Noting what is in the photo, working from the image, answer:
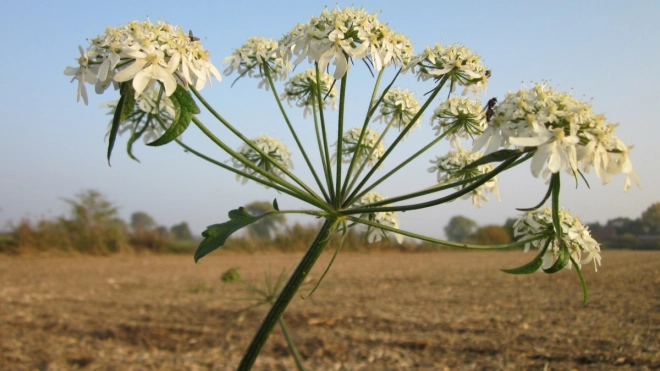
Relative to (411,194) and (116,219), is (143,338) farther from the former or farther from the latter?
(116,219)

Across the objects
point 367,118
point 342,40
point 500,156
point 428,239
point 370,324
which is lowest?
point 370,324

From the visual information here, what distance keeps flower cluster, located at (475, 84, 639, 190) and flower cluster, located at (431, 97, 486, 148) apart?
0.99m

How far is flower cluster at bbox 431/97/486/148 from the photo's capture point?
2.92 m

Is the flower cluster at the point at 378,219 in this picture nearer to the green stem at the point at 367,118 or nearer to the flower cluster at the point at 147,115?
the green stem at the point at 367,118

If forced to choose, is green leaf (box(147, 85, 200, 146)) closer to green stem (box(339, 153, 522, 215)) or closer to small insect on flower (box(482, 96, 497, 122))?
green stem (box(339, 153, 522, 215))

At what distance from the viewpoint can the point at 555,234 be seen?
2.51 metres

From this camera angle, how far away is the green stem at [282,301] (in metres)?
2.09

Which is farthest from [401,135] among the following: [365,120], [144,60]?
[144,60]

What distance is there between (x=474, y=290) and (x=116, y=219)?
17.3m

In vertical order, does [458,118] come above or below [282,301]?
above

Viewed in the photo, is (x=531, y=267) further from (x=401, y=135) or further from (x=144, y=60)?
(x=144, y=60)

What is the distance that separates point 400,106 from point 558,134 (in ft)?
5.89

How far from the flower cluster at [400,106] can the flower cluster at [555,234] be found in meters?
1.02

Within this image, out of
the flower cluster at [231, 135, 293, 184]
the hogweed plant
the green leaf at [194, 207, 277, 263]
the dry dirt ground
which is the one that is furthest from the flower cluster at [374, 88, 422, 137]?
the dry dirt ground
